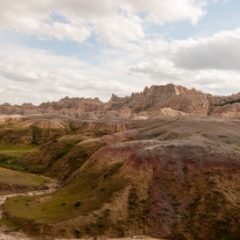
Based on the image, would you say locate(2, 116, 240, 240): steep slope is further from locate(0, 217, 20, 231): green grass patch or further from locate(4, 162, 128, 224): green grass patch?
locate(0, 217, 20, 231): green grass patch

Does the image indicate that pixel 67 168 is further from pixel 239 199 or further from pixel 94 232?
pixel 239 199

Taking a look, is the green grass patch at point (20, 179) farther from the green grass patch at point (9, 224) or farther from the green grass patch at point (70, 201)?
the green grass patch at point (9, 224)

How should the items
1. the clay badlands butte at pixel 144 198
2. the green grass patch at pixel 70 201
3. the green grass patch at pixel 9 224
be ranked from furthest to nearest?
the green grass patch at pixel 70 201 → the green grass patch at pixel 9 224 → the clay badlands butte at pixel 144 198

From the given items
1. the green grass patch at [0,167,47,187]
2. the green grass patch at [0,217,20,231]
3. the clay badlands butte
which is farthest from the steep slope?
the green grass patch at [0,167,47,187]

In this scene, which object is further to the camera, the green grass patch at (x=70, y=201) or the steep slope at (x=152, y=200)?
the green grass patch at (x=70, y=201)

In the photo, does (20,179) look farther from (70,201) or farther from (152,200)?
(152,200)

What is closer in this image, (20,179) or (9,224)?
(9,224)

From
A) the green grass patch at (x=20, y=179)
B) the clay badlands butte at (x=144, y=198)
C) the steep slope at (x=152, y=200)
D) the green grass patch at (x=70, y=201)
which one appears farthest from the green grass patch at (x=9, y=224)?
the green grass patch at (x=20, y=179)

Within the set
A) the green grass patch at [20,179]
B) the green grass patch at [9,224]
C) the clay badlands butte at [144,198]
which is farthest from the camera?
the green grass patch at [20,179]

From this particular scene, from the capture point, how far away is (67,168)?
60.8m

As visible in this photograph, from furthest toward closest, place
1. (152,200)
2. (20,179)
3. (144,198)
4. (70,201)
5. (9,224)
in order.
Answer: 1. (20,179)
2. (70,201)
3. (144,198)
4. (152,200)
5. (9,224)

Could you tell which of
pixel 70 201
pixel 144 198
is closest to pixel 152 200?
pixel 144 198

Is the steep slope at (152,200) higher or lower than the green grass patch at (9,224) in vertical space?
higher

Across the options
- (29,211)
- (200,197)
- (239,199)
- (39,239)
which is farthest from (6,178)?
(239,199)
